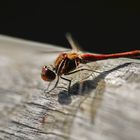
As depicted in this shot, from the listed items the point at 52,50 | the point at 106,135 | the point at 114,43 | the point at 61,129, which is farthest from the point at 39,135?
the point at 114,43

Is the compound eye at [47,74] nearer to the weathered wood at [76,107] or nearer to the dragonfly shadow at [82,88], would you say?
the weathered wood at [76,107]

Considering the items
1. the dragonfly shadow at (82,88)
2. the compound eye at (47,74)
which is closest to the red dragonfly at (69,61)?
the compound eye at (47,74)

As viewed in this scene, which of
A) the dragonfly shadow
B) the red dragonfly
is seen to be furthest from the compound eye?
the dragonfly shadow

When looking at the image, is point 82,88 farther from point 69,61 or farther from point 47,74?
point 69,61

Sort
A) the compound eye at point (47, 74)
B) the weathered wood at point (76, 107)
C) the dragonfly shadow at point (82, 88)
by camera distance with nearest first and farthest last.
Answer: the weathered wood at point (76, 107) < the dragonfly shadow at point (82, 88) < the compound eye at point (47, 74)

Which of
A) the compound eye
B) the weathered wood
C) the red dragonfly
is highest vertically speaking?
the red dragonfly

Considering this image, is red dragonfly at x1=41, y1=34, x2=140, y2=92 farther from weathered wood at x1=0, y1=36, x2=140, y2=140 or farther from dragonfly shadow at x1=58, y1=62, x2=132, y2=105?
dragonfly shadow at x1=58, y1=62, x2=132, y2=105

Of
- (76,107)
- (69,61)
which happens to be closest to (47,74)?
(69,61)
